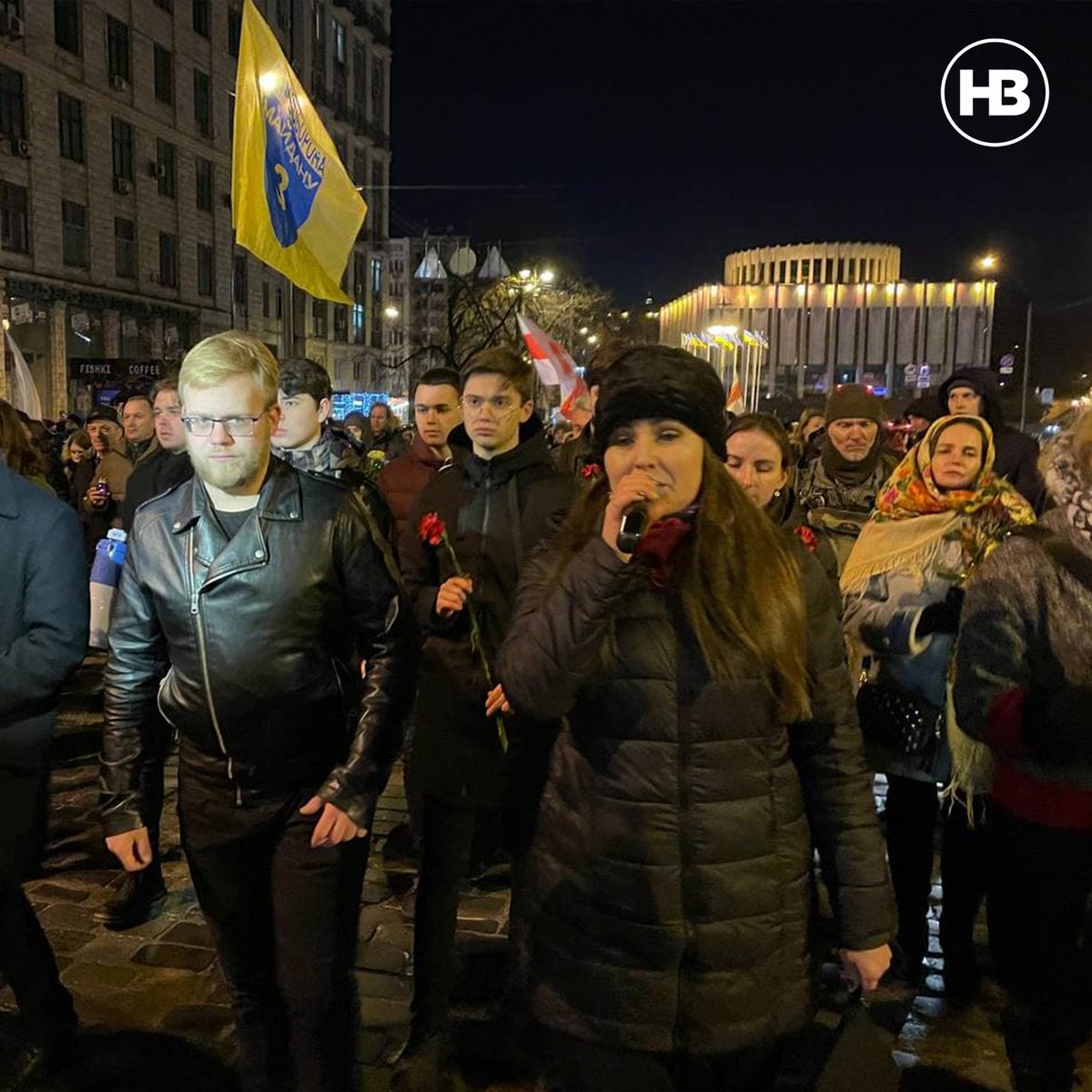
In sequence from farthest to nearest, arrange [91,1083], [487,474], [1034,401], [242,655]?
[1034,401], [487,474], [91,1083], [242,655]

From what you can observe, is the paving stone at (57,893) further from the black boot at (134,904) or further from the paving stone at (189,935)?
the paving stone at (189,935)

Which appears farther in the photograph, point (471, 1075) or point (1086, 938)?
point (471, 1075)

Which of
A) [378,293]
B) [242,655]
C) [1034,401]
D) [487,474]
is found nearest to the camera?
[242,655]

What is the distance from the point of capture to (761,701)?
227cm

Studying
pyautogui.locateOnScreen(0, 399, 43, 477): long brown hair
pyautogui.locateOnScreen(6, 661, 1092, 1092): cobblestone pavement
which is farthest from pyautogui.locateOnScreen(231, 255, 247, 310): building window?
pyautogui.locateOnScreen(0, 399, 43, 477): long brown hair

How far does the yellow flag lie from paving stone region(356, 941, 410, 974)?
13.0 feet

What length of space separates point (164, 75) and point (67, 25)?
18.9 feet

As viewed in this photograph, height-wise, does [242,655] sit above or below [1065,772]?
above

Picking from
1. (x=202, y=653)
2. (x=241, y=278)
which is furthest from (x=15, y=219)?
(x=202, y=653)

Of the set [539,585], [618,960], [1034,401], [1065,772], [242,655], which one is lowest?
[618,960]

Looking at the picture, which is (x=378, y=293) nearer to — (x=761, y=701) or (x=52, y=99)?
(x=52, y=99)

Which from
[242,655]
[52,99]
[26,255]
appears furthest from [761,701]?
[52,99]

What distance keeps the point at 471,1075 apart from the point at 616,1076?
1553mm

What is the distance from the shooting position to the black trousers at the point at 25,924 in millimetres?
3285
